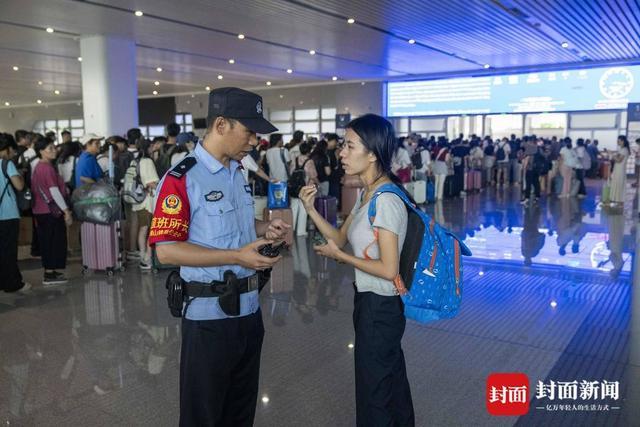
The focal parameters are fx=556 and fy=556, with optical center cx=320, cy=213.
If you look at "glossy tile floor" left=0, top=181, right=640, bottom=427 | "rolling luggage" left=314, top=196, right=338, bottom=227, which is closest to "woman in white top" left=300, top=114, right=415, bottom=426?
"glossy tile floor" left=0, top=181, right=640, bottom=427

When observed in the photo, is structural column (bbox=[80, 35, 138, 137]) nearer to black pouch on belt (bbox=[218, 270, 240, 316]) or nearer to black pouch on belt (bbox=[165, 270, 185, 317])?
black pouch on belt (bbox=[165, 270, 185, 317])

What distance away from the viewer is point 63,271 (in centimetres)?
665

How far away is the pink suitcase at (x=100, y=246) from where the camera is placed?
6.48 metres

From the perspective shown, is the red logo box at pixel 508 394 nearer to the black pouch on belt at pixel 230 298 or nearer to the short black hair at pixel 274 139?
the black pouch on belt at pixel 230 298

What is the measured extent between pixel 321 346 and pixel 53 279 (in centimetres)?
356

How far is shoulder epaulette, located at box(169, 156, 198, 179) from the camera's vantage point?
6.26 ft

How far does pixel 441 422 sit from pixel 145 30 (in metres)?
11.6

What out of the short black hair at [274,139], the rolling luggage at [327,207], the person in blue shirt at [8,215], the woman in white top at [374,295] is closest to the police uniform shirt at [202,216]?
the woman in white top at [374,295]

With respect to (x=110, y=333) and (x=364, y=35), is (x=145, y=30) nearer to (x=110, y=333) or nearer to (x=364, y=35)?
(x=364, y=35)

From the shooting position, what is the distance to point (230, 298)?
6.30 ft

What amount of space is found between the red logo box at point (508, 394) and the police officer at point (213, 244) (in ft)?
5.91

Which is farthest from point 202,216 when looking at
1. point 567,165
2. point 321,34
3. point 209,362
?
point 567,165

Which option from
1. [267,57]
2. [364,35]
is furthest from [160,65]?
[364,35]

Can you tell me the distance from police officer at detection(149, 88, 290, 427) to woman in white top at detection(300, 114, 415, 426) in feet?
1.30
